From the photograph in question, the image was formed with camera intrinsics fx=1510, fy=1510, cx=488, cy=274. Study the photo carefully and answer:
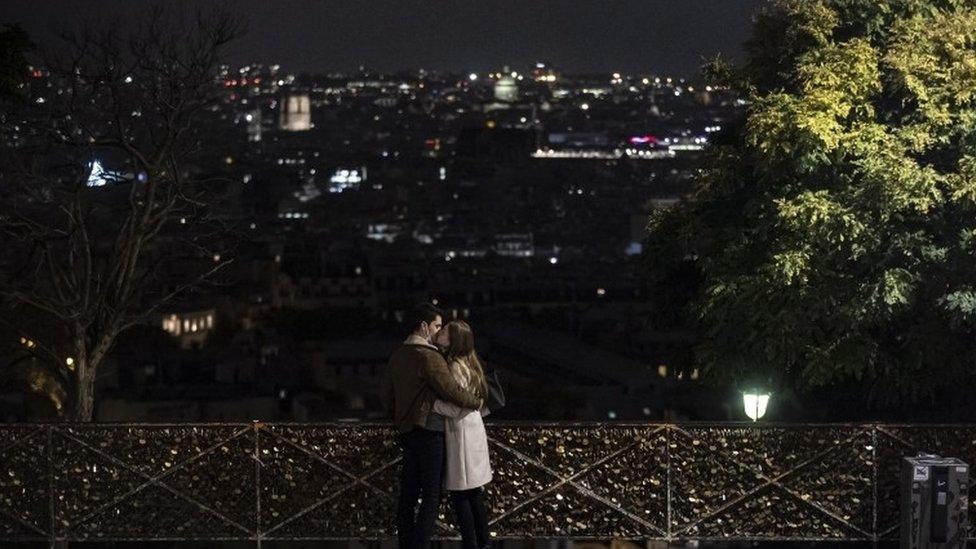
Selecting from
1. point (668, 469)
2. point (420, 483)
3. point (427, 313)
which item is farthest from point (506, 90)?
point (427, 313)

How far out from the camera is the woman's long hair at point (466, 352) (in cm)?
707

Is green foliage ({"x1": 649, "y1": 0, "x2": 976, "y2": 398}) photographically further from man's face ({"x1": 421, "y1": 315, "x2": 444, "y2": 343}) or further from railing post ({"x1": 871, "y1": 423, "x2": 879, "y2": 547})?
man's face ({"x1": 421, "y1": 315, "x2": 444, "y2": 343})

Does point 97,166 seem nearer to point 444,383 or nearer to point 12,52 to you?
point 12,52

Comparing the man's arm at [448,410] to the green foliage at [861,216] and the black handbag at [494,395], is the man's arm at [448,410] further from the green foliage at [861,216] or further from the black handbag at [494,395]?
the green foliage at [861,216]

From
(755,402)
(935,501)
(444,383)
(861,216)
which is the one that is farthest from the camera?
(755,402)

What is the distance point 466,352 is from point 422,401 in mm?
323

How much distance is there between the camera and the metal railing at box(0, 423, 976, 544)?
8242mm

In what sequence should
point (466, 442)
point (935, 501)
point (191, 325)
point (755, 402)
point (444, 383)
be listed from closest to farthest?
1. point (444, 383)
2. point (466, 442)
3. point (935, 501)
4. point (755, 402)
5. point (191, 325)

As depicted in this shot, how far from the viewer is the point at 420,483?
742 centimetres

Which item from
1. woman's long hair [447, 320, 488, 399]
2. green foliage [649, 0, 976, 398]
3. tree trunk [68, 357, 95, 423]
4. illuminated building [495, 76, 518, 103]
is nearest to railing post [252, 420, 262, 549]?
woman's long hair [447, 320, 488, 399]

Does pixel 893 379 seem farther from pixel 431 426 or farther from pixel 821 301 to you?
pixel 431 426

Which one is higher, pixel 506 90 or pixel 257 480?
pixel 506 90

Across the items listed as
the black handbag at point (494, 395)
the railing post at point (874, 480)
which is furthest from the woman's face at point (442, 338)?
the railing post at point (874, 480)

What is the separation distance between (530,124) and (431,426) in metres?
138
